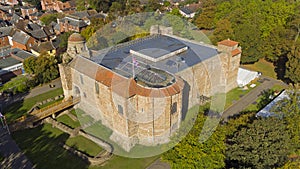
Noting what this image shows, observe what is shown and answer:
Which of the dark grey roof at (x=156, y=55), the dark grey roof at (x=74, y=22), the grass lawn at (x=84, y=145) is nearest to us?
the grass lawn at (x=84, y=145)

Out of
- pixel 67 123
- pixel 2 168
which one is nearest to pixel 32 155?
pixel 2 168

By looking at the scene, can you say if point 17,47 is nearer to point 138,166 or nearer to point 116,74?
point 116,74

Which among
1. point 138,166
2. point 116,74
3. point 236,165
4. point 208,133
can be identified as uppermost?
point 116,74

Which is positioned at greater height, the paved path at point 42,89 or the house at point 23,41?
the house at point 23,41

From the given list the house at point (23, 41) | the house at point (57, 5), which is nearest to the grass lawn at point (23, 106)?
the house at point (23, 41)

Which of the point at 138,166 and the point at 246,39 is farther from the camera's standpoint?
the point at 246,39

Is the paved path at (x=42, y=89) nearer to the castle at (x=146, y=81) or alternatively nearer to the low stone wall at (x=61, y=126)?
Answer: the castle at (x=146, y=81)

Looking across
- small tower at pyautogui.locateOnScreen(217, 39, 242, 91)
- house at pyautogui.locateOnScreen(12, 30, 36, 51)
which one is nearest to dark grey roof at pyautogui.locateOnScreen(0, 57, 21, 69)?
house at pyautogui.locateOnScreen(12, 30, 36, 51)

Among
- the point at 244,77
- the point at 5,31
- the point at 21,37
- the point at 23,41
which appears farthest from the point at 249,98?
the point at 5,31
